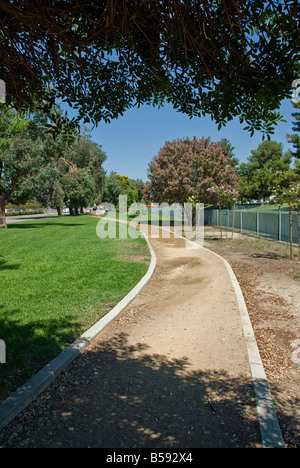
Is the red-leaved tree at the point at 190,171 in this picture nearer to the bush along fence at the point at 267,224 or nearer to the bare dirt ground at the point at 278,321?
the bush along fence at the point at 267,224

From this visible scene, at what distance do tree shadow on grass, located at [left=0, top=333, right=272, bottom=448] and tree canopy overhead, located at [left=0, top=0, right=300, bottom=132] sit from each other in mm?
2807

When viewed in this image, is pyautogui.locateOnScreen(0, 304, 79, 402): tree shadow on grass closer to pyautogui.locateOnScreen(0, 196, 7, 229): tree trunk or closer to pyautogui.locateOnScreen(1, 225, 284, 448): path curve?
pyautogui.locateOnScreen(1, 225, 284, 448): path curve

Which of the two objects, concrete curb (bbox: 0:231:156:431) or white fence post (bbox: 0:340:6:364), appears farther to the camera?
white fence post (bbox: 0:340:6:364)

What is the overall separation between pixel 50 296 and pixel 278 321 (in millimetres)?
4442

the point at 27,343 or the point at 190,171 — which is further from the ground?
the point at 190,171

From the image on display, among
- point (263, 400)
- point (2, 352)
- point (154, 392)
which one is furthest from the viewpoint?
point (2, 352)

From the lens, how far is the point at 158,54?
356cm

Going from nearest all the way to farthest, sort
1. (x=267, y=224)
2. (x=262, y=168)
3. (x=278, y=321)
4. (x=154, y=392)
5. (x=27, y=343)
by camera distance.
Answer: (x=154, y=392)
(x=27, y=343)
(x=278, y=321)
(x=267, y=224)
(x=262, y=168)

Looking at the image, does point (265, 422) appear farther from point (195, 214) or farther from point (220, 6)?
point (195, 214)

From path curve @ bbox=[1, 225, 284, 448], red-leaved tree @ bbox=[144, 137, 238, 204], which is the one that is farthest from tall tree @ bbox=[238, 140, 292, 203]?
path curve @ bbox=[1, 225, 284, 448]

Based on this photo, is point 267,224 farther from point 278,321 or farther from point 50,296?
point 50,296

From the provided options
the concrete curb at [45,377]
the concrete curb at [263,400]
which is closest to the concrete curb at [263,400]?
the concrete curb at [263,400]

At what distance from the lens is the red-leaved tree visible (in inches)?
949

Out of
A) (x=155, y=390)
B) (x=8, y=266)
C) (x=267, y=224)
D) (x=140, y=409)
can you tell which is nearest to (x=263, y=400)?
(x=155, y=390)
